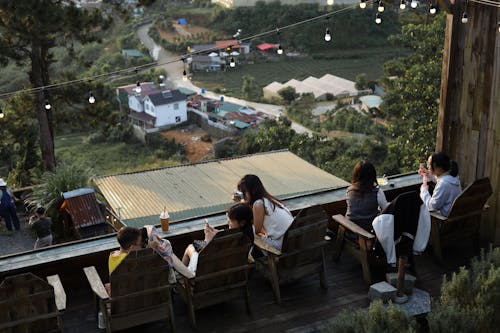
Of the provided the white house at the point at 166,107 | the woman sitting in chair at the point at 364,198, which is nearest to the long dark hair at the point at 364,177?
the woman sitting in chair at the point at 364,198

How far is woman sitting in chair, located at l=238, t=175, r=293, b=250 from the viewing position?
13.3ft

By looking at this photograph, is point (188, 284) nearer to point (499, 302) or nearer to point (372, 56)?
point (499, 302)

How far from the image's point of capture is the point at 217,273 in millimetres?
3678

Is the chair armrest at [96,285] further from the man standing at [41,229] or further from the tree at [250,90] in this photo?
the tree at [250,90]

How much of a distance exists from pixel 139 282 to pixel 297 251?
42.1 inches

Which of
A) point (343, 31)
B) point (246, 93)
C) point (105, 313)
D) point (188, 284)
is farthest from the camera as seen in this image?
point (343, 31)

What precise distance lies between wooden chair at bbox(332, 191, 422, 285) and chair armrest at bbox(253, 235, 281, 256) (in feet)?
2.00

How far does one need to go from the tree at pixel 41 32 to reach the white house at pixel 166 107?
2599 cm

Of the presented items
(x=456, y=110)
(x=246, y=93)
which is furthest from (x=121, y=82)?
(x=456, y=110)

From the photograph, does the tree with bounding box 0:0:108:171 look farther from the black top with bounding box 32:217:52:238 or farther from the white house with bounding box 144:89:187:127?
the white house with bounding box 144:89:187:127

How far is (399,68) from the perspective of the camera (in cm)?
1855

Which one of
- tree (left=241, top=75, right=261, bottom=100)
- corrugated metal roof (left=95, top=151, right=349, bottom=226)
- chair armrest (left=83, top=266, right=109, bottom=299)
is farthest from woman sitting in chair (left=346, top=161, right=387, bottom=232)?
tree (left=241, top=75, right=261, bottom=100)

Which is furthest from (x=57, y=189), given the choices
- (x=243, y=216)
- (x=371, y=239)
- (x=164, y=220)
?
(x=371, y=239)

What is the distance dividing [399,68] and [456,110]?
1388cm
